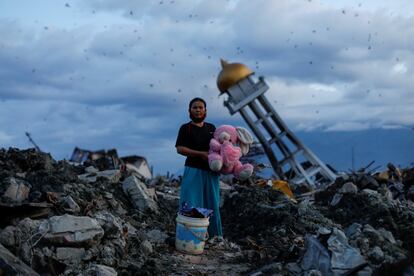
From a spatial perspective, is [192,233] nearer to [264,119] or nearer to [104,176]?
[104,176]

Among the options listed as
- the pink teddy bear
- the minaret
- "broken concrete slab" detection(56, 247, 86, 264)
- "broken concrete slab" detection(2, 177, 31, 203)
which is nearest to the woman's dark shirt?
the pink teddy bear

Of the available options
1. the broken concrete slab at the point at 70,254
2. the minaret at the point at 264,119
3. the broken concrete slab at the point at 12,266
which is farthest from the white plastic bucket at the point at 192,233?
the minaret at the point at 264,119

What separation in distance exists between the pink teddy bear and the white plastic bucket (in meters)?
0.72

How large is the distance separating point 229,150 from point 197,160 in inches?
17.6

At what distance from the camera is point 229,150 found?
7109mm

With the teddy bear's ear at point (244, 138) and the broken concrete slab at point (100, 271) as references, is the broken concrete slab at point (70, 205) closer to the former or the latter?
the broken concrete slab at point (100, 271)

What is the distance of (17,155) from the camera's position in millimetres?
10195

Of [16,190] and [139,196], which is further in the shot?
[139,196]

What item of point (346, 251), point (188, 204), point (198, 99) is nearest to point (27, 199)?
point (188, 204)

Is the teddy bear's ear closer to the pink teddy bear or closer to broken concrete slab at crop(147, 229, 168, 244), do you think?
the pink teddy bear

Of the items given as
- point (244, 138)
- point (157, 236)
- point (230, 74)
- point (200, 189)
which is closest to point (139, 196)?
point (157, 236)

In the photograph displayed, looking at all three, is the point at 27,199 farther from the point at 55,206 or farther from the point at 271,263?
the point at 271,263

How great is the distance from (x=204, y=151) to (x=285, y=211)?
2.68 m

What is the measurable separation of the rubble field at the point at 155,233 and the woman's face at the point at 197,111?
5.35 feet
